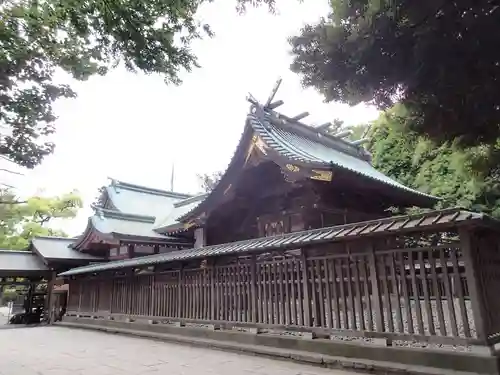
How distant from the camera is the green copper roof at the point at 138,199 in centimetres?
2078

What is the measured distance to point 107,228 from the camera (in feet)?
54.3

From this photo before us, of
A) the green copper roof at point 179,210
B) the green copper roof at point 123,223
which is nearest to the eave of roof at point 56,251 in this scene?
the green copper roof at point 123,223

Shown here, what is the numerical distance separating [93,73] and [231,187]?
17.3 ft

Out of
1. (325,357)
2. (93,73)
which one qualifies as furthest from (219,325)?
(93,73)

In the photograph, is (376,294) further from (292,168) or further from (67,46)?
(67,46)

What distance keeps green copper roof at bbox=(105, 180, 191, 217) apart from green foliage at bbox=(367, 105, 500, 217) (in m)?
12.6

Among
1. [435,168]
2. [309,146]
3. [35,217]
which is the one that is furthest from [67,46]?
[35,217]

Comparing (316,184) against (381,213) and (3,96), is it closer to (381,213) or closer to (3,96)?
(381,213)

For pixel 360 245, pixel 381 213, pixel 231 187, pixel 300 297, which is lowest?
pixel 300 297

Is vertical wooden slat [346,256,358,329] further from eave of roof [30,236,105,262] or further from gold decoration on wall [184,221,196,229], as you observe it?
eave of roof [30,236,105,262]

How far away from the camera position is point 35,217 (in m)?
27.8

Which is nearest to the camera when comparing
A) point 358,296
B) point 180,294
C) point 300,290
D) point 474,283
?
point 474,283

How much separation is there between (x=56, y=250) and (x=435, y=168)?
18165 mm

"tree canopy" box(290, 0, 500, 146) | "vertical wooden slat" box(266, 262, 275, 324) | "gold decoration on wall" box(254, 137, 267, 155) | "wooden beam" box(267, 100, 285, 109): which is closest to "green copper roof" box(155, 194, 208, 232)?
"wooden beam" box(267, 100, 285, 109)
